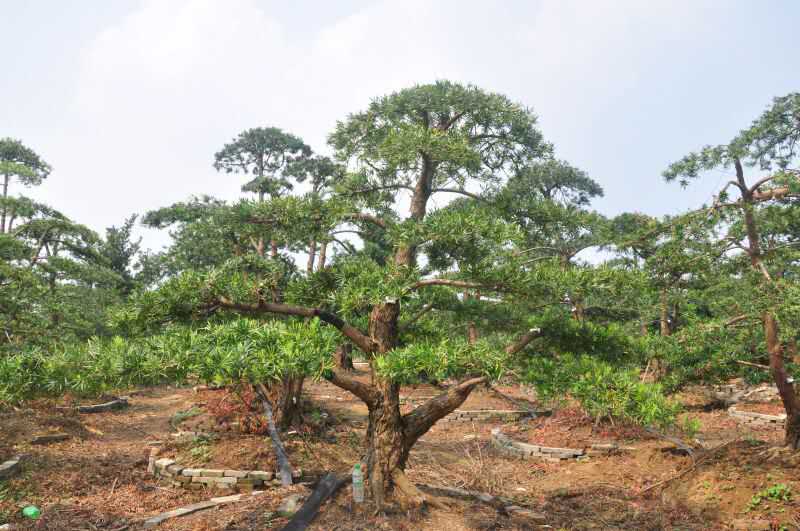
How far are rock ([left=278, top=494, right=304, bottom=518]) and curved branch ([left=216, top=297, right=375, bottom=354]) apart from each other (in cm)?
199

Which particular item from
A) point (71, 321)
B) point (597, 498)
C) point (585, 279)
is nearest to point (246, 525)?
point (585, 279)

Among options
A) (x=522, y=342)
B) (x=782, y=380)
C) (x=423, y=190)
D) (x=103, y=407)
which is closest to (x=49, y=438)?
(x=103, y=407)

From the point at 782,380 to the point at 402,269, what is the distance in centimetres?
542

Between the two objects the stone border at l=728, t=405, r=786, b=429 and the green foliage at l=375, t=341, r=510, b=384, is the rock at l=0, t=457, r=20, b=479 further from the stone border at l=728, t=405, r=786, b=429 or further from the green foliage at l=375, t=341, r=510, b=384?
the stone border at l=728, t=405, r=786, b=429

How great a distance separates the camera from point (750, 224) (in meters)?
6.74

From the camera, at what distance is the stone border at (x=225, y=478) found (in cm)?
818

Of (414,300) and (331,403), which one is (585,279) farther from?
(331,403)

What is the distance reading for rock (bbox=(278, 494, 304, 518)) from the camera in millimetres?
5902

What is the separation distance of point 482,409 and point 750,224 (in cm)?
1146

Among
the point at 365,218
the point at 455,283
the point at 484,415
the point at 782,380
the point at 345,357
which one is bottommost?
the point at 484,415

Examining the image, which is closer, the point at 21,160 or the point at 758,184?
the point at 758,184

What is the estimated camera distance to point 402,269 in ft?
18.3

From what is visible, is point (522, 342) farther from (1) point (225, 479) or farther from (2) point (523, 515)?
(1) point (225, 479)

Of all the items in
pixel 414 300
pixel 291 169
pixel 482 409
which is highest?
pixel 291 169
